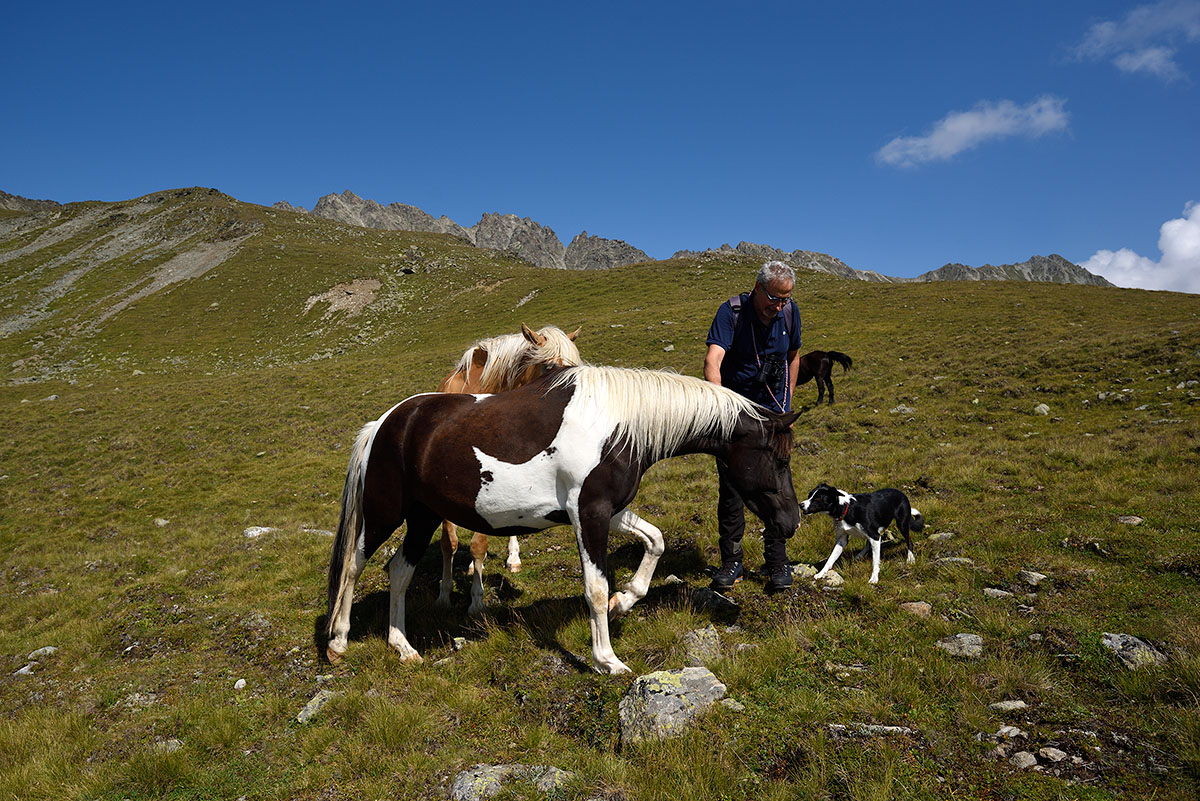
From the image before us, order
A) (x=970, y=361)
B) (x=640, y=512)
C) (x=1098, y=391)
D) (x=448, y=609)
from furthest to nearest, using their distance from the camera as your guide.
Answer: (x=970, y=361)
(x=1098, y=391)
(x=640, y=512)
(x=448, y=609)

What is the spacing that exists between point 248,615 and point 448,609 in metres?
2.57

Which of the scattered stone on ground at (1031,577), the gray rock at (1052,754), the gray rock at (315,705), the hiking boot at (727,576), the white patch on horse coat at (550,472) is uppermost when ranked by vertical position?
the white patch on horse coat at (550,472)

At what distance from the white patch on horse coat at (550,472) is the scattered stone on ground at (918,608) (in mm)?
3196

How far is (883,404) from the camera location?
52.8 feet

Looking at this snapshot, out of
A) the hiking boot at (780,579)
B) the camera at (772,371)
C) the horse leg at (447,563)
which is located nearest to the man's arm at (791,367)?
the camera at (772,371)

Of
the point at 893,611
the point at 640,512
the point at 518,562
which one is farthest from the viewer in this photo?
the point at 640,512

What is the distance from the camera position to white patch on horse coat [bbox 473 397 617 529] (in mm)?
5027

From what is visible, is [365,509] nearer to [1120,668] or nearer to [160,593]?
[160,593]

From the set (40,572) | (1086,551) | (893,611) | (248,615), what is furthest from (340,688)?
(40,572)

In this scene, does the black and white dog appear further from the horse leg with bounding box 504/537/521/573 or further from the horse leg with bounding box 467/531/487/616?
the horse leg with bounding box 467/531/487/616

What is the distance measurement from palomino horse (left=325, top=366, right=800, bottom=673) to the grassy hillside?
31.3 inches

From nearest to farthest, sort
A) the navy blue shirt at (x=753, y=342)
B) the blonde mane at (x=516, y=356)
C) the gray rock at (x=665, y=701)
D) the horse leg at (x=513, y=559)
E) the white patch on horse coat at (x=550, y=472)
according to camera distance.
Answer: the gray rock at (x=665, y=701) < the white patch on horse coat at (x=550, y=472) < the navy blue shirt at (x=753, y=342) < the blonde mane at (x=516, y=356) < the horse leg at (x=513, y=559)

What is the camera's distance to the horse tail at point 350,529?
5977 millimetres

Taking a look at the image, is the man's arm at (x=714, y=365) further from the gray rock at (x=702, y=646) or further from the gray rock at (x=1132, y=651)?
the gray rock at (x=1132, y=651)
